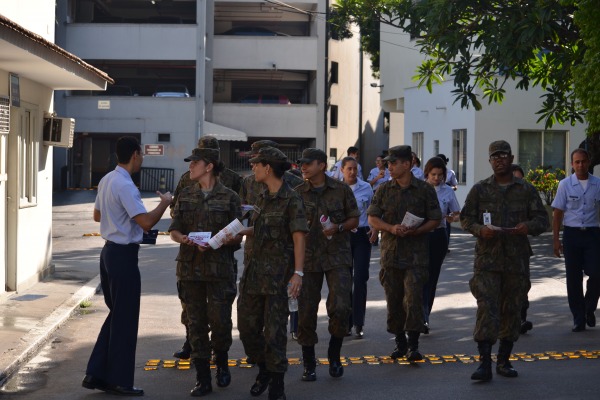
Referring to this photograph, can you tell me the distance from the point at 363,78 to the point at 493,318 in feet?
158

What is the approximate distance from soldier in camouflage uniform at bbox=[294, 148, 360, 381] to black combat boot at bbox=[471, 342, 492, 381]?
1.10 meters

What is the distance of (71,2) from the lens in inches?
1825

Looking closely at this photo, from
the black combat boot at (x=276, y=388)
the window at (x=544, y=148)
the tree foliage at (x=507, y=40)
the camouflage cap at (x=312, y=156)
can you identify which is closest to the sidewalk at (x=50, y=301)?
the black combat boot at (x=276, y=388)

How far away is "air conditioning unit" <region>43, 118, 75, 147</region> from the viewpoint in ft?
52.1

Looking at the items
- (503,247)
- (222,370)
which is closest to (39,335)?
(222,370)

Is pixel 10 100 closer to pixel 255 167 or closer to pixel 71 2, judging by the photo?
pixel 255 167

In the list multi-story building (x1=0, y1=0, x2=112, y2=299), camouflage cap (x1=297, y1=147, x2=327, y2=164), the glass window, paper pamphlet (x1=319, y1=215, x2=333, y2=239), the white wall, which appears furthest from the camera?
the glass window

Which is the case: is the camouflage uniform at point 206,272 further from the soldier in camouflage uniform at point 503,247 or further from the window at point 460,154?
the window at point 460,154

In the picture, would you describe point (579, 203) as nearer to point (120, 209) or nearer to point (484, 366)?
point (484, 366)

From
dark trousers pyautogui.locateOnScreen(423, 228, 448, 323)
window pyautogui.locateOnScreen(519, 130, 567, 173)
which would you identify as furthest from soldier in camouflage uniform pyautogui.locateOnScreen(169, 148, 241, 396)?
window pyautogui.locateOnScreen(519, 130, 567, 173)

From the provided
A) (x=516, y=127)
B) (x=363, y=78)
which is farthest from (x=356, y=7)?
(x=363, y=78)

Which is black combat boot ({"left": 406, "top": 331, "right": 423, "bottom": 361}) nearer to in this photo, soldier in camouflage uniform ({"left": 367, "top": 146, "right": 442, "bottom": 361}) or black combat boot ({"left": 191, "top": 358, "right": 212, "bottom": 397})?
soldier in camouflage uniform ({"left": 367, "top": 146, "right": 442, "bottom": 361})

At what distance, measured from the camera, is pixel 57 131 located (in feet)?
52.4

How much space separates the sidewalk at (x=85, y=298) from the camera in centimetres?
1085
